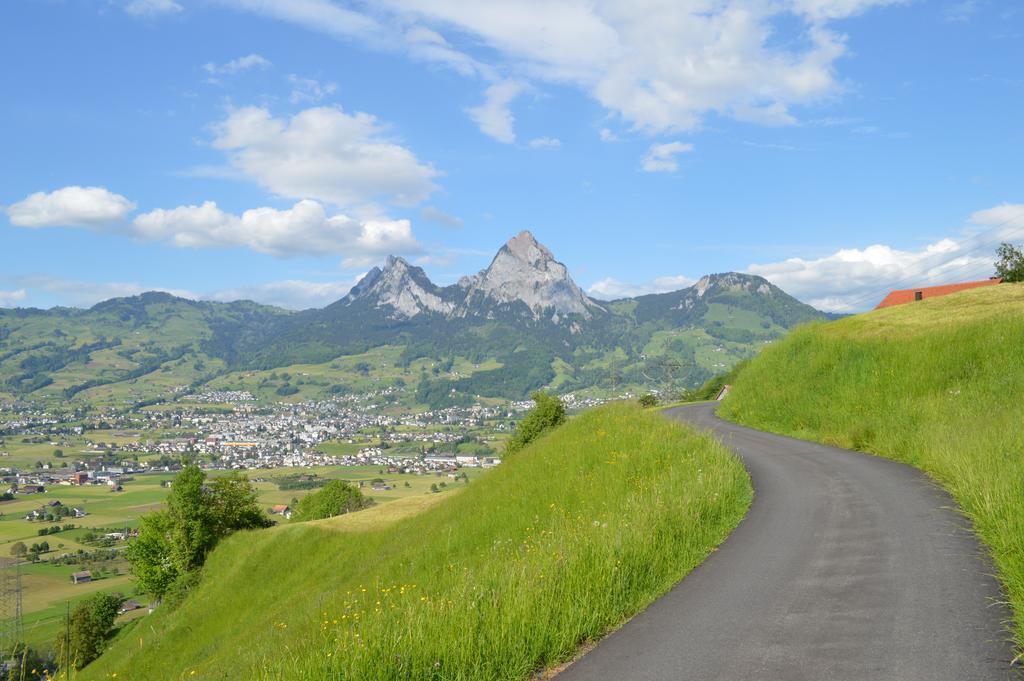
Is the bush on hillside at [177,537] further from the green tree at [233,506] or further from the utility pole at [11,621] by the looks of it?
the utility pole at [11,621]

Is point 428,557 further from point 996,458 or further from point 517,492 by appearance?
point 996,458

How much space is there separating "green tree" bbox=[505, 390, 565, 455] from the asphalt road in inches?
1571

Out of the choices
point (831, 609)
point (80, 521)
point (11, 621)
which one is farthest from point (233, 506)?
point (80, 521)

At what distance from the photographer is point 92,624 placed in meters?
63.3

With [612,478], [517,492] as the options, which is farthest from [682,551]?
[517,492]

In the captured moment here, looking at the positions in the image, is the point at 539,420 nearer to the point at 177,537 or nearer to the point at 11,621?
the point at 177,537

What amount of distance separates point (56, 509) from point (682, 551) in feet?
595

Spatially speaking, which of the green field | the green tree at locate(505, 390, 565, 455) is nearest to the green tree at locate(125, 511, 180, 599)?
the green field

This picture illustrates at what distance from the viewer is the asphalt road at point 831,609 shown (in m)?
6.58

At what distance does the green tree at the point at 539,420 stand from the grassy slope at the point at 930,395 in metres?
18.5

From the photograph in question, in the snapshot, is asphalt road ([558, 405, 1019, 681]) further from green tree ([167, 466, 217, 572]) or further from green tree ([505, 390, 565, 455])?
green tree ([167, 466, 217, 572])

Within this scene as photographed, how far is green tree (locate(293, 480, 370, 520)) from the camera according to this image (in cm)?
7831

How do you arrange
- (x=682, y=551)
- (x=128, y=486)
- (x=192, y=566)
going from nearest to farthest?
(x=682, y=551) < (x=192, y=566) < (x=128, y=486)

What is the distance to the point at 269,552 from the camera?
44000 mm
